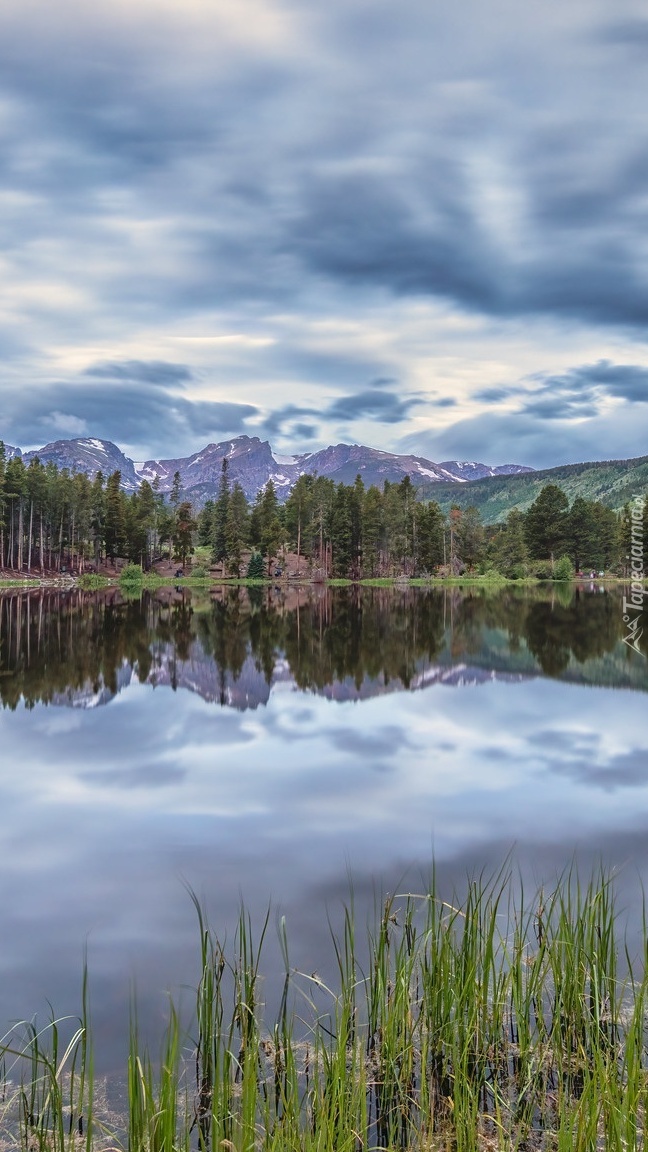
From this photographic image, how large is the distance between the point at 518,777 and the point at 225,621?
35.5 metres

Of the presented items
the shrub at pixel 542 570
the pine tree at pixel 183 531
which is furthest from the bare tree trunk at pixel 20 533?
the shrub at pixel 542 570

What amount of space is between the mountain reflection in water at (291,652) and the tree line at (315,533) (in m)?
69.9

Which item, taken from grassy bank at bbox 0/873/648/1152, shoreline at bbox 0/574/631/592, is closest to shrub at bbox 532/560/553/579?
shoreline at bbox 0/574/631/592

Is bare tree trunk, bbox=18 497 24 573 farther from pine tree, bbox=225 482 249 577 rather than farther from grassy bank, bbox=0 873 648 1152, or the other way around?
grassy bank, bbox=0 873 648 1152

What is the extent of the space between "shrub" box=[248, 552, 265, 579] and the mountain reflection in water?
67393 mm

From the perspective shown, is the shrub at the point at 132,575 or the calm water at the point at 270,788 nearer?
the calm water at the point at 270,788

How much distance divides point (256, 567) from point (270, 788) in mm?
108909

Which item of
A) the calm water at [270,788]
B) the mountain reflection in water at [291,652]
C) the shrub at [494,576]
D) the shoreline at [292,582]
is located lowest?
the calm water at [270,788]

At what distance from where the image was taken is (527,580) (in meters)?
124

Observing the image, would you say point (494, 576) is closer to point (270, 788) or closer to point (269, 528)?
point (269, 528)

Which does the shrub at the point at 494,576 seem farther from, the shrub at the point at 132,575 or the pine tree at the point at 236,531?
the shrub at the point at 132,575

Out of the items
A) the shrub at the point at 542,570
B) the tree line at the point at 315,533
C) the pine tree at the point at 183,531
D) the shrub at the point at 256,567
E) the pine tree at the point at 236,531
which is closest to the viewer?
the tree line at the point at 315,533

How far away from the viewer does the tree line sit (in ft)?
400

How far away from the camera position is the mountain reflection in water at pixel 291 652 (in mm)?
25469
